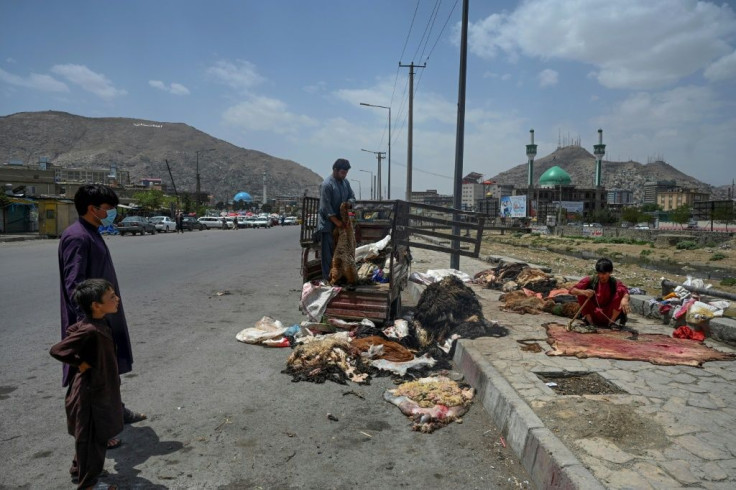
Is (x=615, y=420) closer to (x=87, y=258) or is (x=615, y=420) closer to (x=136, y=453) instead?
(x=136, y=453)

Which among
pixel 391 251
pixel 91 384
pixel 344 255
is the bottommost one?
pixel 91 384

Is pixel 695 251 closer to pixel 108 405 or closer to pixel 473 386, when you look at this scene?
pixel 473 386

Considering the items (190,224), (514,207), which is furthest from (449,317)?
(514,207)

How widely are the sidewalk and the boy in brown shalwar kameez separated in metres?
2.69

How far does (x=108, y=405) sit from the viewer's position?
9.57ft

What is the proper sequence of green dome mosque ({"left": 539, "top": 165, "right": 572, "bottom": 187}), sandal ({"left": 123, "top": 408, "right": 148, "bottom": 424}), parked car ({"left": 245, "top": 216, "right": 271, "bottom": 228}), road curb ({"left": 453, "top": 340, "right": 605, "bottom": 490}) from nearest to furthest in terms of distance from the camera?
road curb ({"left": 453, "top": 340, "right": 605, "bottom": 490}), sandal ({"left": 123, "top": 408, "right": 148, "bottom": 424}), parked car ({"left": 245, "top": 216, "right": 271, "bottom": 228}), green dome mosque ({"left": 539, "top": 165, "right": 572, "bottom": 187})

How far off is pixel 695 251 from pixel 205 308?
35158 mm

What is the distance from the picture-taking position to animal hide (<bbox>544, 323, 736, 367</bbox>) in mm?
5098

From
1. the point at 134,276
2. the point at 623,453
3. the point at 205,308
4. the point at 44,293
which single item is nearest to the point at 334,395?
the point at 623,453

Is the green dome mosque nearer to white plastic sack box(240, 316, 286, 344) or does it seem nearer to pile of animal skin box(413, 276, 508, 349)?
pile of animal skin box(413, 276, 508, 349)

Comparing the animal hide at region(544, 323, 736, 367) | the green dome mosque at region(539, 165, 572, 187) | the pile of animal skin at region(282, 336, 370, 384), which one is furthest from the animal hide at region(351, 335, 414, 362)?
the green dome mosque at region(539, 165, 572, 187)

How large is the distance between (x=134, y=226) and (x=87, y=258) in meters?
34.4

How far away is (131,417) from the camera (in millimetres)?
3844

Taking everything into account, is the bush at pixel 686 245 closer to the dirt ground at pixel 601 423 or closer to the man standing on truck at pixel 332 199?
the man standing on truck at pixel 332 199
